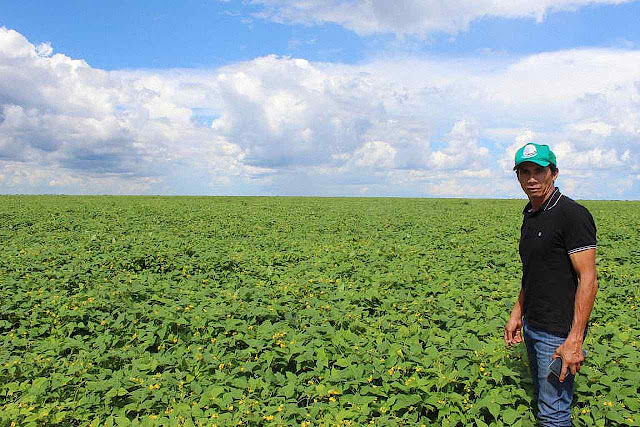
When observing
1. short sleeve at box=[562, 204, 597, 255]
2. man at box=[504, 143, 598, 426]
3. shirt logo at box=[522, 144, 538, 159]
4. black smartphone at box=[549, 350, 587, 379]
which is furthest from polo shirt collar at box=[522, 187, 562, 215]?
black smartphone at box=[549, 350, 587, 379]

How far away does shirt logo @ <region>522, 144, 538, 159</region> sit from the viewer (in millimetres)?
3518

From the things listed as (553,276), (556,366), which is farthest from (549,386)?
(553,276)

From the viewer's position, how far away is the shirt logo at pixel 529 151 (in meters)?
3.52

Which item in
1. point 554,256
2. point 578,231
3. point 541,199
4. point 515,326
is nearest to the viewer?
point 578,231

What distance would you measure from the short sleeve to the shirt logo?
0.51 meters

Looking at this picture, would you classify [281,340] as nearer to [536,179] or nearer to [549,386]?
[549,386]

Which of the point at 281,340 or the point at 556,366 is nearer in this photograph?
the point at 556,366

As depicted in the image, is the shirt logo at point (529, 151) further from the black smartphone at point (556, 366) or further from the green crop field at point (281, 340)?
the green crop field at point (281, 340)

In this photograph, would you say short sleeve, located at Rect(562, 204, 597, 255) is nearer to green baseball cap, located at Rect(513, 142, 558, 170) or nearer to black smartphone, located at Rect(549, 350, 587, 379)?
green baseball cap, located at Rect(513, 142, 558, 170)

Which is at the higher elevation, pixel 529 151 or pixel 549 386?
pixel 529 151

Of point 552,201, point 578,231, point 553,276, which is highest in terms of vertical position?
point 552,201

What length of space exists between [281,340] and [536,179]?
3733 millimetres

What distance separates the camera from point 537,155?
3496mm

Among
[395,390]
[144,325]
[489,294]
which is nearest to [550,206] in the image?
[395,390]
